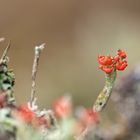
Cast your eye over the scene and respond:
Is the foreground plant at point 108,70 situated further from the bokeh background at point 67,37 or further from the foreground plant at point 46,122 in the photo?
the bokeh background at point 67,37

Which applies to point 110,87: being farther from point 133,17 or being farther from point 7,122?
point 133,17

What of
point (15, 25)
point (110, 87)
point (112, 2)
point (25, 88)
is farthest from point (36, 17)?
point (110, 87)

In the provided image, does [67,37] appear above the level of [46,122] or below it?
above

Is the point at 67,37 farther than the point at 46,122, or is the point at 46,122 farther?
the point at 67,37

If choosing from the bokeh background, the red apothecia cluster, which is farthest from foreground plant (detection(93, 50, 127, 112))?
the bokeh background

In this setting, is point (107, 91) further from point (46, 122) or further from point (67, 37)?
point (67, 37)

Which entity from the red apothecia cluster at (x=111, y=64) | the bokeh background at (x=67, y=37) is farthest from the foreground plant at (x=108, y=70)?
the bokeh background at (x=67, y=37)

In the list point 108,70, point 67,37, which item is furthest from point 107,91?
point 67,37

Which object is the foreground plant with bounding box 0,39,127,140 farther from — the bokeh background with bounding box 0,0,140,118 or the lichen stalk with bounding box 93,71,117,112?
the bokeh background with bounding box 0,0,140,118

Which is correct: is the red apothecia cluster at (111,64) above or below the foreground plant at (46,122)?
above
